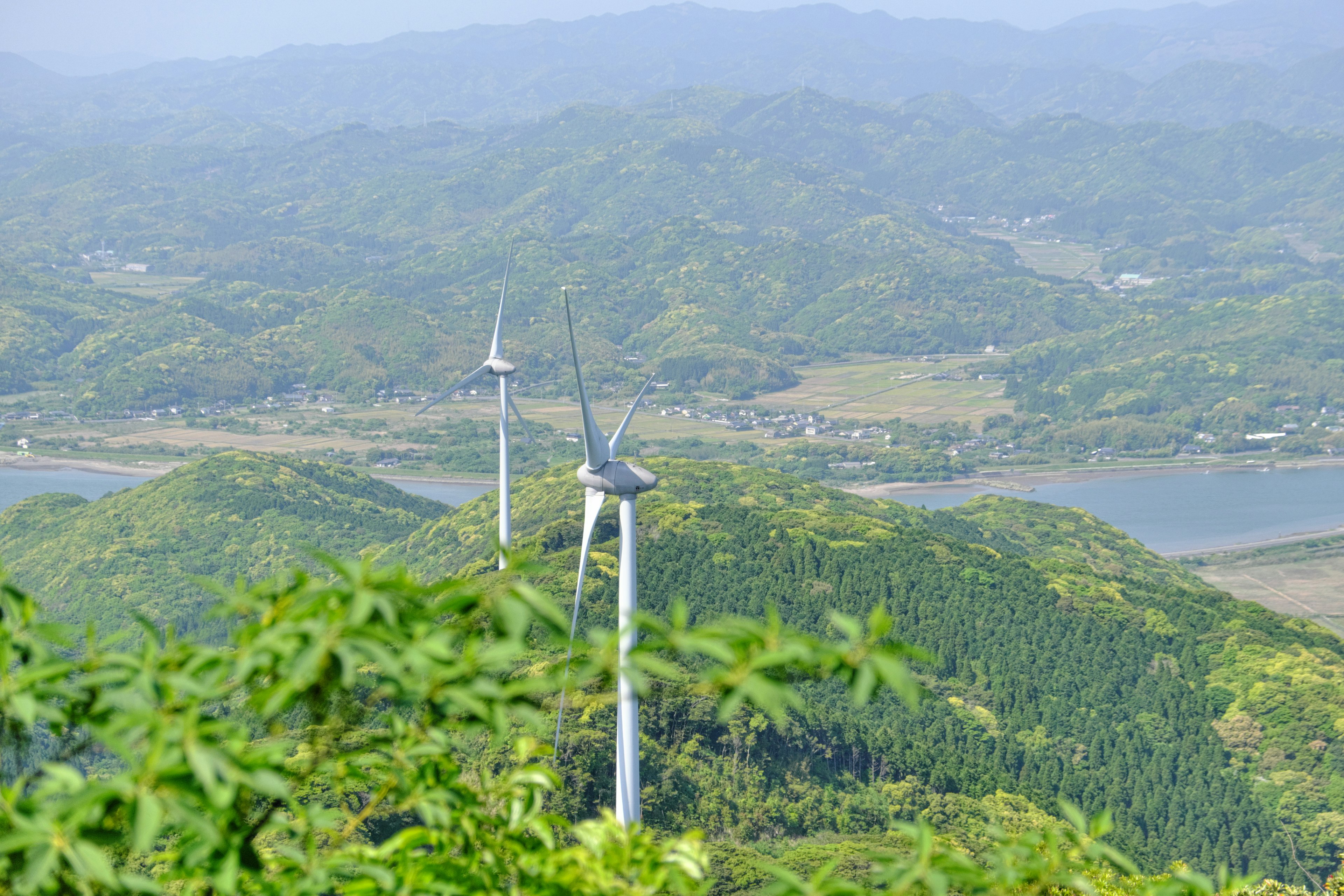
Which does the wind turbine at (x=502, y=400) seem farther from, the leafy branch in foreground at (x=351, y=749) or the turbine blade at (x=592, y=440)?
the leafy branch in foreground at (x=351, y=749)

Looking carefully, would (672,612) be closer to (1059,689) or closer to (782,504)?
(1059,689)

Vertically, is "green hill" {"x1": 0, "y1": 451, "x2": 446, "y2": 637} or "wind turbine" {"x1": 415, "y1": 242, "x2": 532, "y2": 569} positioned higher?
"wind turbine" {"x1": 415, "y1": 242, "x2": 532, "y2": 569}

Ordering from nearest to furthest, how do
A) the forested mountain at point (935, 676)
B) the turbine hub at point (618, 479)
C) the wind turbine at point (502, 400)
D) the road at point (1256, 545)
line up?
the turbine hub at point (618, 479)
the wind turbine at point (502, 400)
the forested mountain at point (935, 676)
the road at point (1256, 545)

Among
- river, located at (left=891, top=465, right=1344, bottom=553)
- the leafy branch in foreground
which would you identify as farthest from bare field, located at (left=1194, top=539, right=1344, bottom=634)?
the leafy branch in foreground

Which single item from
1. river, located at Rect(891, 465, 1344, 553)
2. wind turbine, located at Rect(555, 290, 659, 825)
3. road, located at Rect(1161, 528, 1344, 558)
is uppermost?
wind turbine, located at Rect(555, 290, 659, 825)

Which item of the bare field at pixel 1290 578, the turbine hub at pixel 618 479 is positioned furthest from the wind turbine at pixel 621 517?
the bare field at pixel 1290 578

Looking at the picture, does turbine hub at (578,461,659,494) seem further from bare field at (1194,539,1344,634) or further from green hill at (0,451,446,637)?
bare field at (1194,539,1344,634)

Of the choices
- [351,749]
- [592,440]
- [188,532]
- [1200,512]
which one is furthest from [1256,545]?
[351,749]
